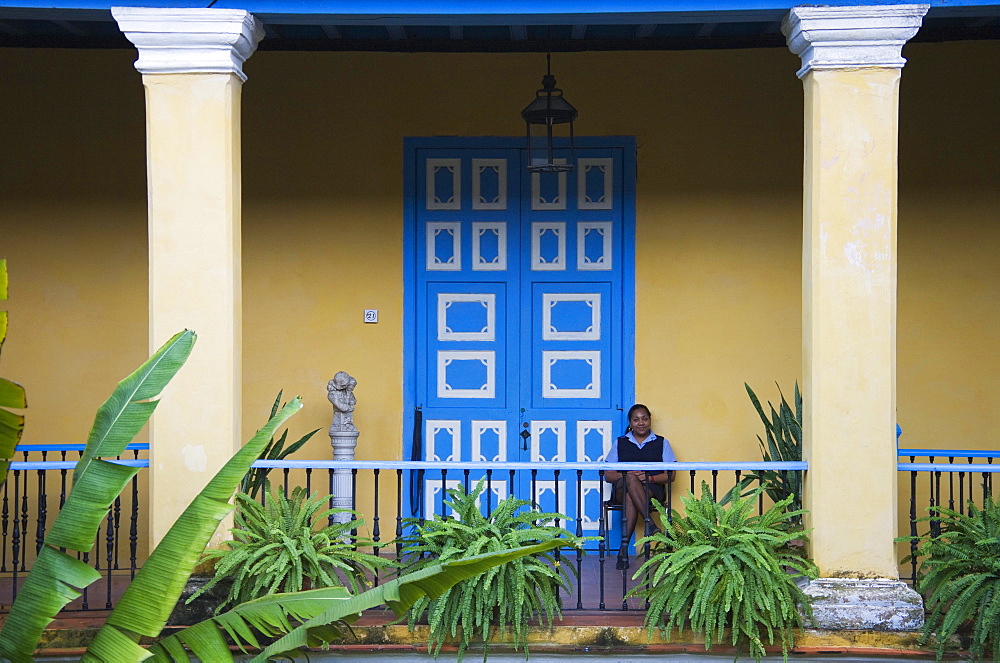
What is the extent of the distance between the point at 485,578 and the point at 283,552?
3.39ft

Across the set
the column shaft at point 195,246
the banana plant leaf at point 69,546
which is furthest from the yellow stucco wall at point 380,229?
the banana plant leaf at point 69,546

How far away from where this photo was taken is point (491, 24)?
19.2 ft

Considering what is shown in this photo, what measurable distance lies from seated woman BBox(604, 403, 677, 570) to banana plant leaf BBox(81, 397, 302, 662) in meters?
4.10

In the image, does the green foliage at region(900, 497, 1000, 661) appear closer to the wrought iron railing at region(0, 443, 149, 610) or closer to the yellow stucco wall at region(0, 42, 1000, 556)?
the yellow stucco wall at region(0, 42, 1000, 556)

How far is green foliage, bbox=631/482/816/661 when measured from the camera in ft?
17.1

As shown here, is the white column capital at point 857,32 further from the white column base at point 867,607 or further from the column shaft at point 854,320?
the white column base at point 867,607

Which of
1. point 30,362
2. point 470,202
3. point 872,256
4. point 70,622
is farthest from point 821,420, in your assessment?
point 30,362

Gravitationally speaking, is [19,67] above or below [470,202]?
above

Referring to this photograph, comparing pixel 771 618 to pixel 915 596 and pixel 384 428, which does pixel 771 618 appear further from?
pixel 384 428

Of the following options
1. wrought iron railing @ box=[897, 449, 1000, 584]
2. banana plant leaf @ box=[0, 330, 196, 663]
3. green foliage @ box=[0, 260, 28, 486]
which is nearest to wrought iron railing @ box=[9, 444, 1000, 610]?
wrought iron railing @ box=[897, 449, 1000, 584]

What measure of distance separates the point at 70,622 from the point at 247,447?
286 cm

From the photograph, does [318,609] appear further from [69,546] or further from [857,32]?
[857,32]

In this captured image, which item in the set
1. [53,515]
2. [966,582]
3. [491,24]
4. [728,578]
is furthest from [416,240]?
[966,582]

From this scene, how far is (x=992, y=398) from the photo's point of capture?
7434 mm
